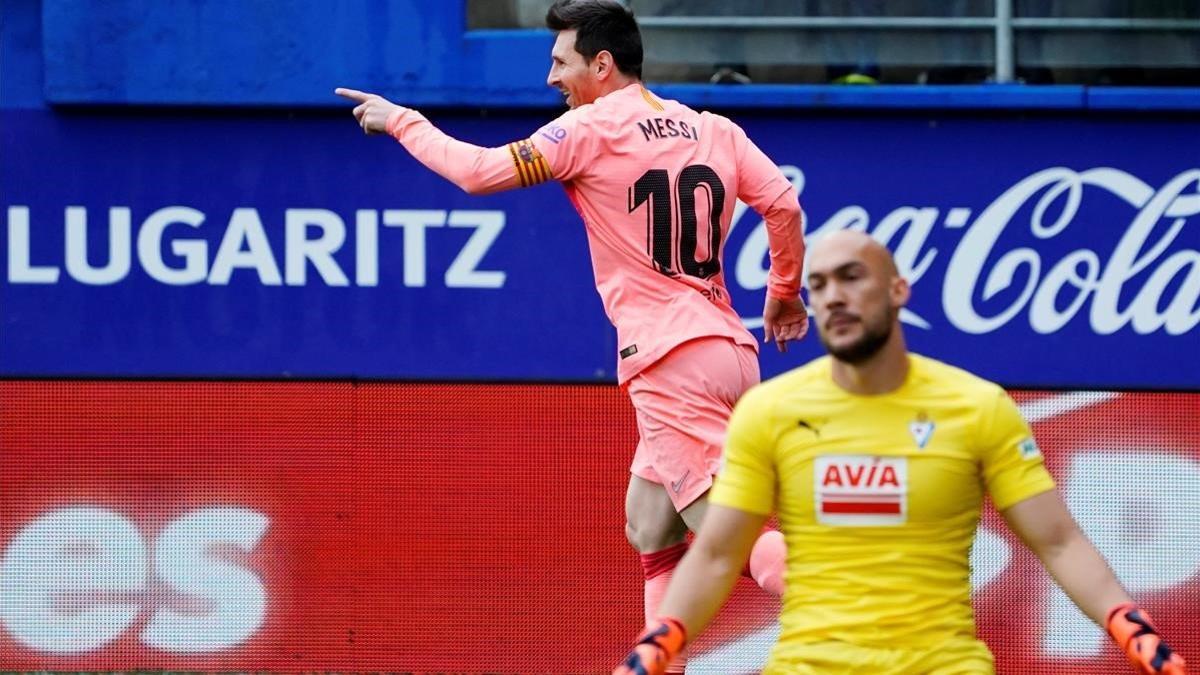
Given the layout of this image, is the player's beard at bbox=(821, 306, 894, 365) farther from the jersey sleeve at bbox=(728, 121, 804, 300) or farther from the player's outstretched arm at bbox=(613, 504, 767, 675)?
the jersey sleeve at bbox=(728, 121, 804, 300)

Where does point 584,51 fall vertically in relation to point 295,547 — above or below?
above

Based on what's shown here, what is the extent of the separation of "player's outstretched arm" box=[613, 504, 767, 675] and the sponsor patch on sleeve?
1614 mm

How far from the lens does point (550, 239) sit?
332 inches

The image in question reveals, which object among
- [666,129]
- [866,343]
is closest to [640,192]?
[666,129]

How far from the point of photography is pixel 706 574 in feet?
13.8

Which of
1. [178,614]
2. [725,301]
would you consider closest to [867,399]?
[725,301]

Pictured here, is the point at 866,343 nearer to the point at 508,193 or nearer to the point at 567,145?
the point at 567,145

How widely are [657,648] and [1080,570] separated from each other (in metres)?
0.88

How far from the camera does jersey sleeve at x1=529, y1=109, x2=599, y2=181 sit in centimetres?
564

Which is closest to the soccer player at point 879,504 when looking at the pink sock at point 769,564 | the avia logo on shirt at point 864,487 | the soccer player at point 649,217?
the avia logo on shirt at point 864,487

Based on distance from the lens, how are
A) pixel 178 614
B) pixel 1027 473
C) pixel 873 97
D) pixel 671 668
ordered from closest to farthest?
1. pixel 1027 473
2. pixel 671 668
3. pixel 178 614
4. pixel 873 97

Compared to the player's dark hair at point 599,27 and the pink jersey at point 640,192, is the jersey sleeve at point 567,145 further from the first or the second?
the player's dark hair at point 599,27

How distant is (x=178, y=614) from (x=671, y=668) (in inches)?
85.9

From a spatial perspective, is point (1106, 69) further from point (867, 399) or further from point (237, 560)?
point (867, 399)
